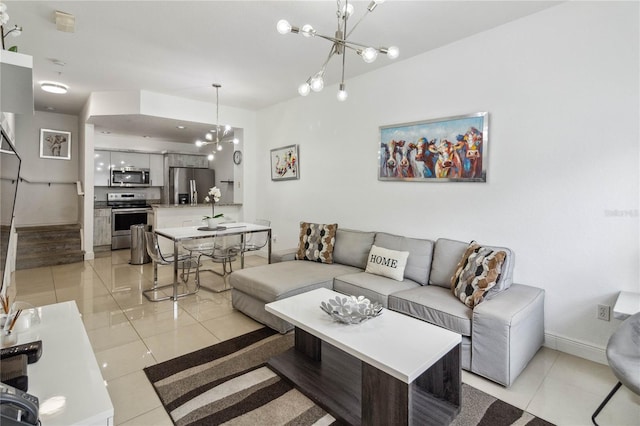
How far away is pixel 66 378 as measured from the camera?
50.7 inches

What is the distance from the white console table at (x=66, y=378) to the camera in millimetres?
1082

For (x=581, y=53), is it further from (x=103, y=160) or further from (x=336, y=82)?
(x=103, y=160)

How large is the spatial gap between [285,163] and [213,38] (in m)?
2.44

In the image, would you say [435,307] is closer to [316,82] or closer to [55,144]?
[316,82]

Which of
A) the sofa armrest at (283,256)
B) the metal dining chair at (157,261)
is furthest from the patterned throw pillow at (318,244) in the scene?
the metal dining chair at (157,261)

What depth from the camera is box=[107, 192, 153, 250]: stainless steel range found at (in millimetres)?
6426

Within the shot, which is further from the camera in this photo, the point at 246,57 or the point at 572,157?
the point at 246,57

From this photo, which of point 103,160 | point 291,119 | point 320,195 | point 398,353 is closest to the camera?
point 398,353

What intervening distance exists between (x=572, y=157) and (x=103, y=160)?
7.75 metres

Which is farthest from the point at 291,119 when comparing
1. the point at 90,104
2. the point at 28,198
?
the point at 28,198

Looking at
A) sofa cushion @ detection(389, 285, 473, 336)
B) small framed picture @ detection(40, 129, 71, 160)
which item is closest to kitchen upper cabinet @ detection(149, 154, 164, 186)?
small framed picture @ detection(40, 129, 71, 160)

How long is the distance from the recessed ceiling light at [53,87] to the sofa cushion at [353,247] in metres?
4.48

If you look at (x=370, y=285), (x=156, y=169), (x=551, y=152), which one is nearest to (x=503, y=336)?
(x=370, y=285)

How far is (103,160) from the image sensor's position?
262 inches
